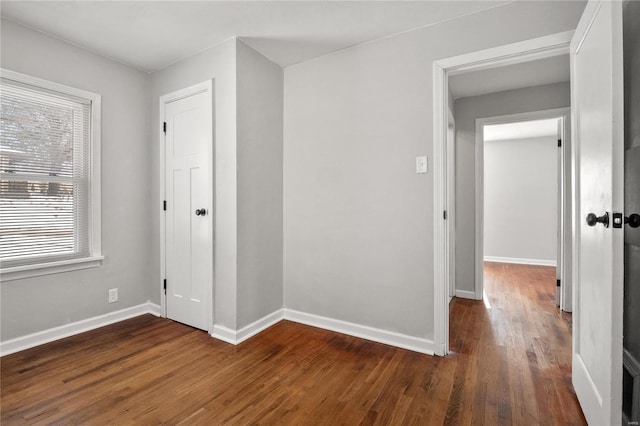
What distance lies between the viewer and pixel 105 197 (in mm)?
2754

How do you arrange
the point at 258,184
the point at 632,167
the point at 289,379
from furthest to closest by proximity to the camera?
the point at 258,184 < the point at 289,379 < the point at 632,167

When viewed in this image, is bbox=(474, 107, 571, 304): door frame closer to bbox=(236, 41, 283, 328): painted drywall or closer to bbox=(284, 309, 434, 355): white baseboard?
bbox=(284, 309, 434, 355): white baseboard

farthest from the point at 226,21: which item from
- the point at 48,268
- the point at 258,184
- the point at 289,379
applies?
the point at 289,379

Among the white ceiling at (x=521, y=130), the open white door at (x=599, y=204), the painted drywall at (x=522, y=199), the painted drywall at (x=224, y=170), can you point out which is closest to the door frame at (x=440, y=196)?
the open white door at (x=599, y=204)

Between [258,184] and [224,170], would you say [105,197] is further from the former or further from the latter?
[258,184]

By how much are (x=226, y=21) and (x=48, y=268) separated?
7.59ft

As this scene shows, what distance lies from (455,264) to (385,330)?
1.69 metres

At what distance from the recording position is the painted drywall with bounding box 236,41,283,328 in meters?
2.48

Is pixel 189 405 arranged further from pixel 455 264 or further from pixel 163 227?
pixel 455 264

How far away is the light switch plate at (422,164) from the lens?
2232 millimetres

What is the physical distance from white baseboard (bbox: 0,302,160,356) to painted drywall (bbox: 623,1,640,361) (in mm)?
3440

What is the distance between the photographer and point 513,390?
5.80 ft

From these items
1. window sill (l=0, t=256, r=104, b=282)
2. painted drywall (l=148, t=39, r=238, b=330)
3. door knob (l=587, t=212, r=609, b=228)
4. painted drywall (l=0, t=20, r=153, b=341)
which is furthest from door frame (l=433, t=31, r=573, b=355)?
window sill (l=0, t=256, r=104, b=282)

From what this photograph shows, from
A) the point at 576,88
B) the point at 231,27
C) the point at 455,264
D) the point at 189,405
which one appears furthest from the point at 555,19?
the point at 189,405
